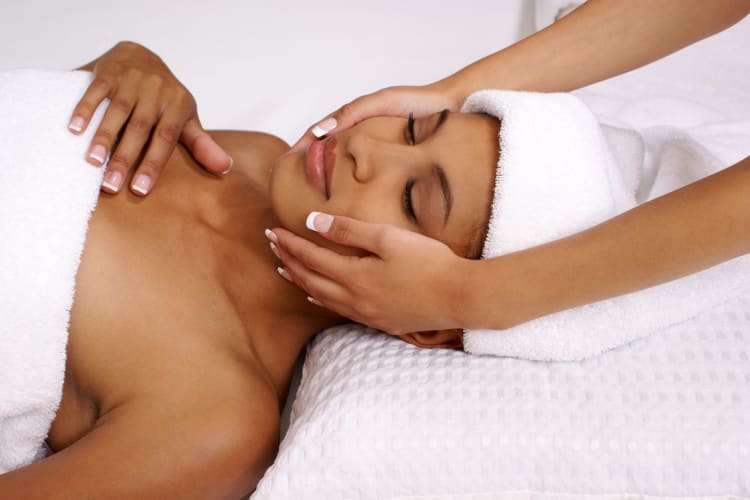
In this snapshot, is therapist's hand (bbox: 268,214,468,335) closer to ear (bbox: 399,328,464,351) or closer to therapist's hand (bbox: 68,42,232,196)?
ear (bbox: 399,328,464,351)

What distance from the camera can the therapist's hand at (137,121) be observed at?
122 cm

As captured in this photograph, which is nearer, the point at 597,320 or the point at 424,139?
the point at 597,320

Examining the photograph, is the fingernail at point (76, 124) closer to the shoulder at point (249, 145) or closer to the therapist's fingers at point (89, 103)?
the therapist's fingers at point (89, 103)

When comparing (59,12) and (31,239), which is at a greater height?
(59,12)

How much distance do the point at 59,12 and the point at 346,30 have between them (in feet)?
2.38

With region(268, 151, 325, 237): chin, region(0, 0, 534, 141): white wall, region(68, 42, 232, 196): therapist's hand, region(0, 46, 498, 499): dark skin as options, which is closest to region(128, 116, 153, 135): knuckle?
region(68, 42, 232, 196): therapist's hand

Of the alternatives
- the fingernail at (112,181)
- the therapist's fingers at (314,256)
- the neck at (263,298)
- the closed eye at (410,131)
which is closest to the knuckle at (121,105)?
the fingernail at (112,181)

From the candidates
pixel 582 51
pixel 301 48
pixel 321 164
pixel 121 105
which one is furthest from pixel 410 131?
pixel 301 48

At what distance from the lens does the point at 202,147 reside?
4.53 ft

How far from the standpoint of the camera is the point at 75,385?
3.78 ft

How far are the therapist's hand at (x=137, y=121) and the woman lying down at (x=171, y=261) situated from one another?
0.11 feet

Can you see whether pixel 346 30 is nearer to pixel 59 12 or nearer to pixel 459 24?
pixel 459 24

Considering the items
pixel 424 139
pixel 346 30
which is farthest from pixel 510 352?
pixel 346 30

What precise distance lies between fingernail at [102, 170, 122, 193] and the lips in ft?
1.02
